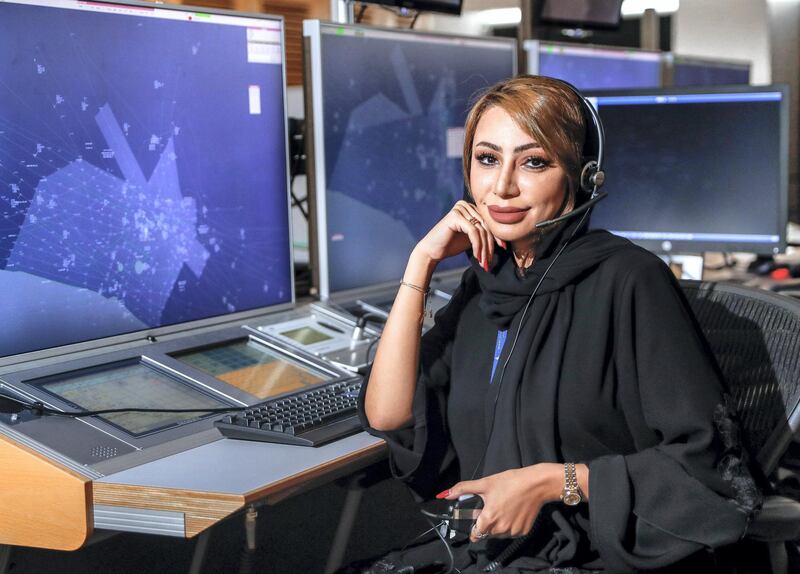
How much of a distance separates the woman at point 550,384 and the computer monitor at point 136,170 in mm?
549

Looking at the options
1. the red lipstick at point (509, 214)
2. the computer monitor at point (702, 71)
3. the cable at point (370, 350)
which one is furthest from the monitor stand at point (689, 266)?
the red lipstick at point (509, 214)

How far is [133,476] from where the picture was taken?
115 cm

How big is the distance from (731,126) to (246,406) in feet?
4.97

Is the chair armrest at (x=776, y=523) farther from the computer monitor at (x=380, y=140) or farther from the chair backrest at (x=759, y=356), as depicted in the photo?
the computer monitor at (x=380, y=140)

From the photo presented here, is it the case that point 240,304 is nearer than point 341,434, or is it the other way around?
point 341,434

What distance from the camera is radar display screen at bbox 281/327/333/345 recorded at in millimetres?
1729

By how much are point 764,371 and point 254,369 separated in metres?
0.85

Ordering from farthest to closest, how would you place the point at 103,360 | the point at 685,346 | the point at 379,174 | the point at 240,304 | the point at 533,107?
the point at 379,174, the point at 240,304, the point at 103,360, the point at 533,107, the point at 685,346

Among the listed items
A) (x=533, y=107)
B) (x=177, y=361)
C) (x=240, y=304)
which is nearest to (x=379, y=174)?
(x=240, y=304)

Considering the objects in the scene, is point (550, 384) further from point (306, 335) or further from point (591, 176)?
point (306, 335)

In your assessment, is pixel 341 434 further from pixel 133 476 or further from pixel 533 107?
pixel 533 107

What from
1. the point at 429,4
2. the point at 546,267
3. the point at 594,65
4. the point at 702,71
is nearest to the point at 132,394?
the point at 546,267

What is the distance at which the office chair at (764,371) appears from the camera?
116 centimetres

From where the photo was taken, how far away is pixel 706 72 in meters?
3.49
